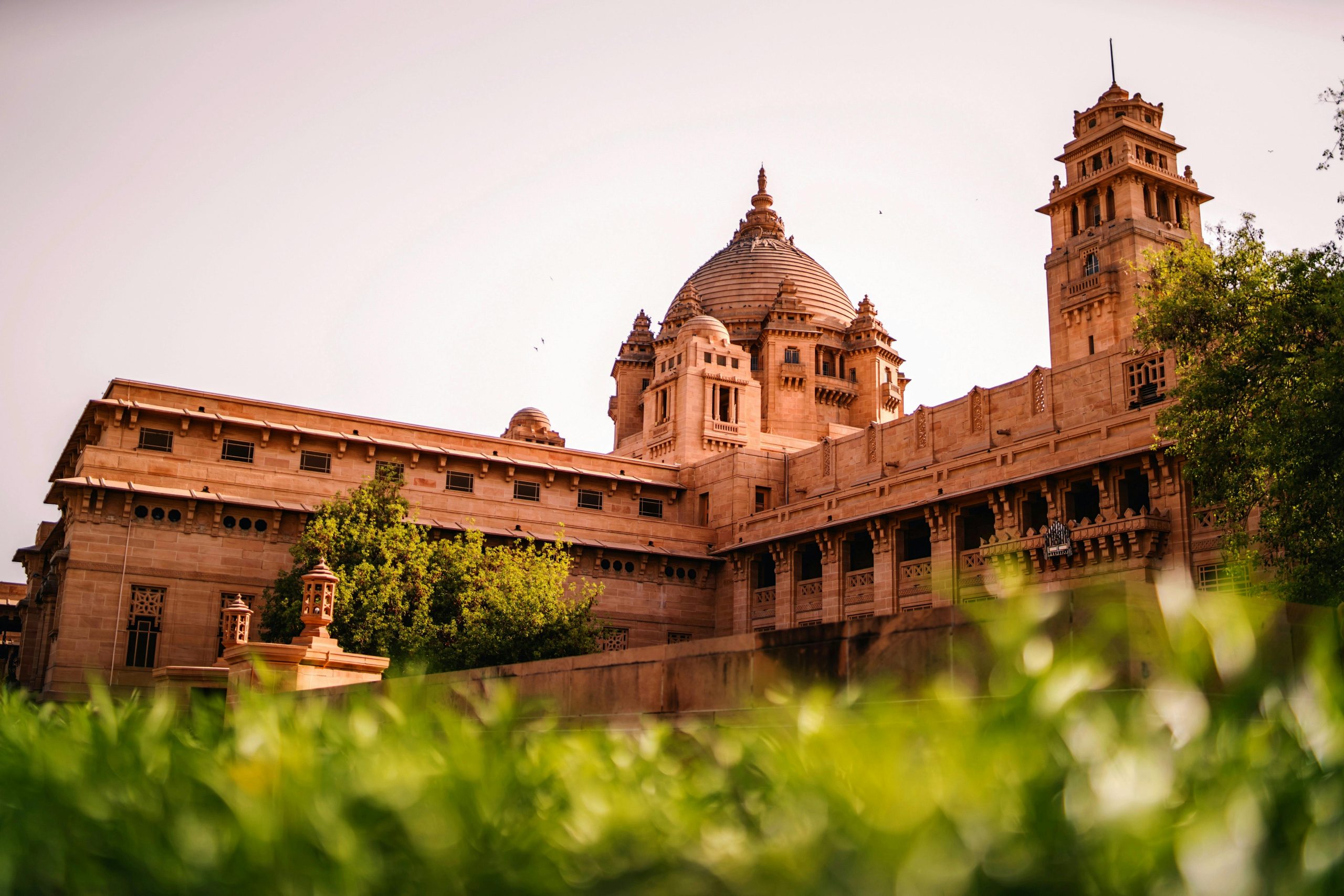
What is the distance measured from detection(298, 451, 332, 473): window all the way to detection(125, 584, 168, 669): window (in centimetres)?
632

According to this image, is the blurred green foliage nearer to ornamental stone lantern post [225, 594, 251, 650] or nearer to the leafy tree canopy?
ornamental stone lantern post [225, 594, 251, 650]

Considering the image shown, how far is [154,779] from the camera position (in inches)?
181

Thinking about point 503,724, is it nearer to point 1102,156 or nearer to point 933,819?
point 933,819

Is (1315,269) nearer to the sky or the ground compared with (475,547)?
nearer to the sky

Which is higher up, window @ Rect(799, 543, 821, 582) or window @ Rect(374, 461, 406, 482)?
window @ Rect(374, 461, 406, 482)

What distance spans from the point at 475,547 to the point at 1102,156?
34.5 meters

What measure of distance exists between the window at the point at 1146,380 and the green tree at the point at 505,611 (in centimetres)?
1704

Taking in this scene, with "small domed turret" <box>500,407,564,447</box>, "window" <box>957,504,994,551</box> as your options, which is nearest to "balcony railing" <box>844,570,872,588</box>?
"window" <box>957,504,994,551</box>

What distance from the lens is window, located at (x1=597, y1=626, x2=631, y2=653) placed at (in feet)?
139

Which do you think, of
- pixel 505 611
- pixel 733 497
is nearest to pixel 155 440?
pixel 505 611

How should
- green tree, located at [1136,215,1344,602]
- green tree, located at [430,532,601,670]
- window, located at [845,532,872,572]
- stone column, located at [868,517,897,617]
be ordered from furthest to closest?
window, located at [845,532,872,572], stone column, located at [868,517,897,617], green tree, located at [430,532,601,670], green tree, located at [1136,215,1344,602]

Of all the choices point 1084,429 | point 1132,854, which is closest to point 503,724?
point 1132,854

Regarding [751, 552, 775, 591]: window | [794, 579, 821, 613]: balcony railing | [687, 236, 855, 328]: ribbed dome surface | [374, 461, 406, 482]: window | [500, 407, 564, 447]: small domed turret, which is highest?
[687, 236, 855, 328]: ribbed dome surface

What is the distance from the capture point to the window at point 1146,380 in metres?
32.4
